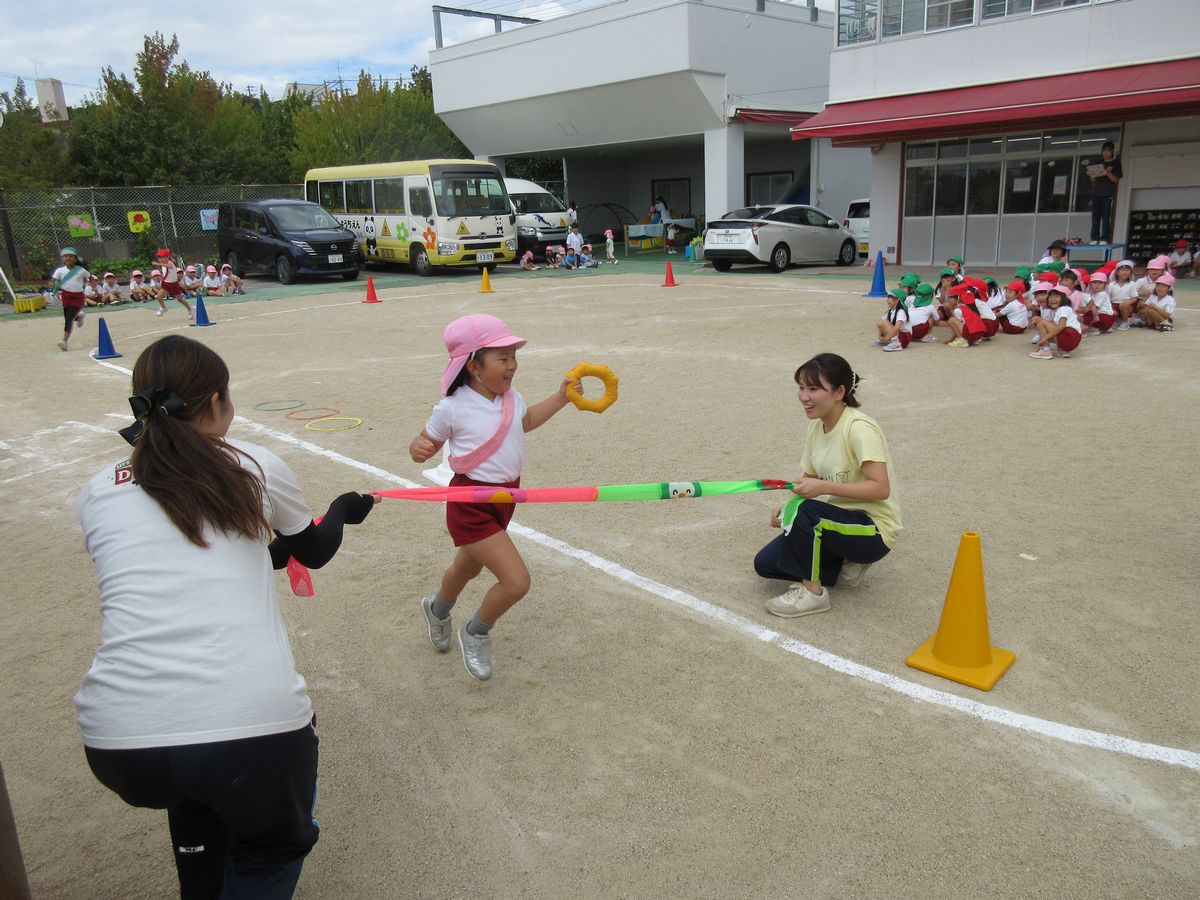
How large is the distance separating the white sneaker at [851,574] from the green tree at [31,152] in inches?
1339

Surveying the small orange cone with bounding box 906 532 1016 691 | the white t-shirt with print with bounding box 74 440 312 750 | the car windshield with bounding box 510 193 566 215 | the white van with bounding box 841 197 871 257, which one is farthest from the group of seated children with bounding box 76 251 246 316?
the white t-shirt with print with bounding box 74 440 312 750

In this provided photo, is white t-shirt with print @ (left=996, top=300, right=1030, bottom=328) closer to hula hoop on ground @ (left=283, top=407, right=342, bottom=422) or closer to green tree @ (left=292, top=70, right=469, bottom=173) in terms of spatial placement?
hula hoop on ground @ (left=283, top=407, right=342, bottom=422)

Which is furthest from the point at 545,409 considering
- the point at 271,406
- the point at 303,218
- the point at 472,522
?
Answer: the point at 303,218

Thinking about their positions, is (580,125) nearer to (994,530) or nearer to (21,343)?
(21,343)

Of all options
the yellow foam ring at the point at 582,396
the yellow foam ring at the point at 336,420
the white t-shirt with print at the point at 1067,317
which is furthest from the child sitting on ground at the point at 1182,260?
the yellow foam ring at the point at 582,396

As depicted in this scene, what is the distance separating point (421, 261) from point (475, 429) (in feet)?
72.0

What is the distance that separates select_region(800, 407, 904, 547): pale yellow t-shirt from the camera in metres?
4.22

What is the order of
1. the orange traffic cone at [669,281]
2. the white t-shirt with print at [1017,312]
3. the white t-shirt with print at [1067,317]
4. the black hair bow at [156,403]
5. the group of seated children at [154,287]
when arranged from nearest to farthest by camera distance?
the black hair bow at [156,403] < the white t-shirt with print at [1067,317] < the white t-shirt with print at [1017,312] < the orange traffic cone at [669,281] < the group of seated children at [154,287]

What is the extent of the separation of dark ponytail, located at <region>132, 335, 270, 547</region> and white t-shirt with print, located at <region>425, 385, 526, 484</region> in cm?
152

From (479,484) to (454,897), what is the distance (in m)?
1.65

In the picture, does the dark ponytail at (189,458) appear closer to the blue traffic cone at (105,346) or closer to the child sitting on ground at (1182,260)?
the blue traffic cone at (105,346)

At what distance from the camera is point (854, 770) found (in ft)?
10.8

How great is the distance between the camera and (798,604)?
4480 millimetres

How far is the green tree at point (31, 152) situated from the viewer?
102ft
